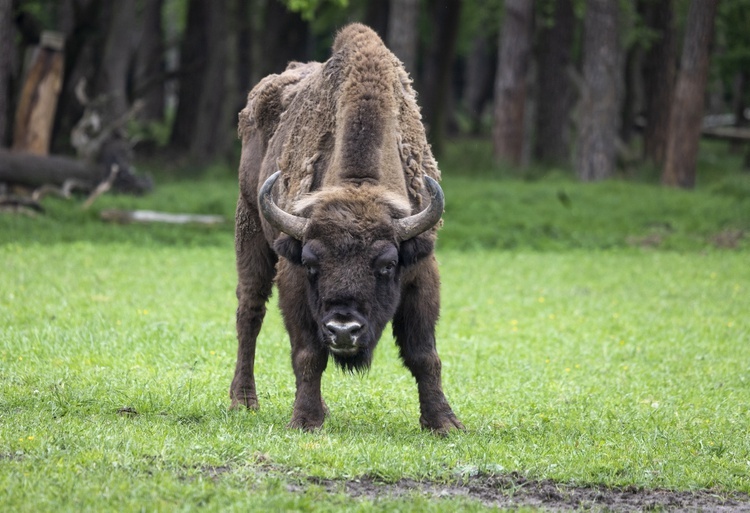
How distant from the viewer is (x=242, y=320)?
364 inches

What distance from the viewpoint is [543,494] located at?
6.31 meters

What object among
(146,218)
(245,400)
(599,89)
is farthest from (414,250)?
(599,89)

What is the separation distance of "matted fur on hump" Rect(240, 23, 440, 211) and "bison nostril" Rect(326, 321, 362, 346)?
4.18ft

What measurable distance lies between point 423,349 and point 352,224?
3.68 feet

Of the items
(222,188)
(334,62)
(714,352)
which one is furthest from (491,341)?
(222,188)

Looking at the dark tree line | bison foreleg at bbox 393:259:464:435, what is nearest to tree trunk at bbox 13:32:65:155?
the dark tree line

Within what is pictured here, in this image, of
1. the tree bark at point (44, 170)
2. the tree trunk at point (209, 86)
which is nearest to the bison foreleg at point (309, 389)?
the tree bark at point (44, 170)

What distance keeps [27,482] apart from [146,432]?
4.59 feet

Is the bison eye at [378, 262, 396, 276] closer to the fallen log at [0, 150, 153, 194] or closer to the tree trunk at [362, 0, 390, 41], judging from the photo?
the fallen log at [0, 150, 153, 194]

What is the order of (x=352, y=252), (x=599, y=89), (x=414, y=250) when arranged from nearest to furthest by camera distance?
(x=352, y=252) < (x=414, y=250) < (x=599, y=89)

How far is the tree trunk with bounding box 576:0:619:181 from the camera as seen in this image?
24406 mm

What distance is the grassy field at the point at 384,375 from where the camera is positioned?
6.26 metres

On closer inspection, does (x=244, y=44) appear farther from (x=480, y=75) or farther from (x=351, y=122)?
(x=351, y=122)

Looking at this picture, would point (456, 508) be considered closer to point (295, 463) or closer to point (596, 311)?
point (295, 463)
